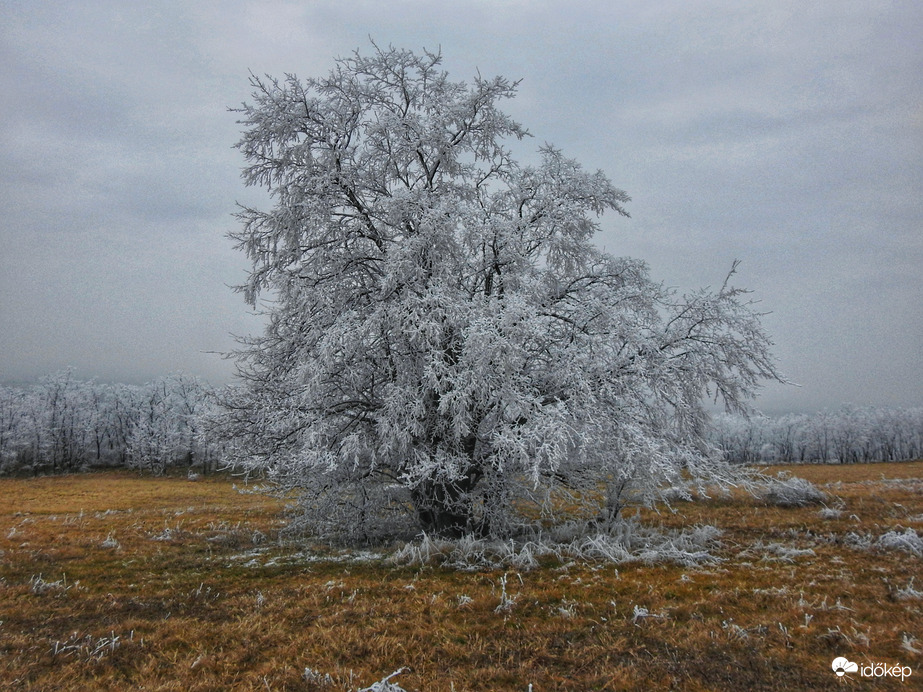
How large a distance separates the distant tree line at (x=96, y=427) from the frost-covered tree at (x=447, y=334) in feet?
204

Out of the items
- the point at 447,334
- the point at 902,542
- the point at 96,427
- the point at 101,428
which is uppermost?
the point at 447,334

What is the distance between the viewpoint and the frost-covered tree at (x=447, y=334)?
884 centimetres

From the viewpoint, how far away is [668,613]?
5.91 m

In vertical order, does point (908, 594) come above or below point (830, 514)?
above

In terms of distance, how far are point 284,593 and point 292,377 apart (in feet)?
13.6

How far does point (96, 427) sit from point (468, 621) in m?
90.6

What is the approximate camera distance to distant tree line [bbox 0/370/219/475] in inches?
2697

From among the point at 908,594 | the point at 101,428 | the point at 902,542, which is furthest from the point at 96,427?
the point at 908,594

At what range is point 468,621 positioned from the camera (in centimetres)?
596

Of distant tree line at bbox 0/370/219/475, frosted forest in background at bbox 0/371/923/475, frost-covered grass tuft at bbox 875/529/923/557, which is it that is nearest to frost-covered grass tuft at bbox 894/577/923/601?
frost-covered grass tuft at bbox 875/529/923/557

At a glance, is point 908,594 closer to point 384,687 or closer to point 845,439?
point 384,687

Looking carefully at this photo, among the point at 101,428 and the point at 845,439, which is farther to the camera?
the point at 845,439

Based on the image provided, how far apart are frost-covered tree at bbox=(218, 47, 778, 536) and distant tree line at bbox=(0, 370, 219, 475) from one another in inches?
2449

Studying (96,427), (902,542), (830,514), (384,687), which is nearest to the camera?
(384,687)
